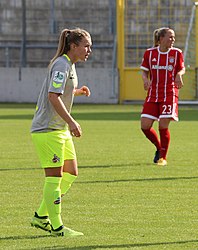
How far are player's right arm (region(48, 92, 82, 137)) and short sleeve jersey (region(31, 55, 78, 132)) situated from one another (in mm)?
45

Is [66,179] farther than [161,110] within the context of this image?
No

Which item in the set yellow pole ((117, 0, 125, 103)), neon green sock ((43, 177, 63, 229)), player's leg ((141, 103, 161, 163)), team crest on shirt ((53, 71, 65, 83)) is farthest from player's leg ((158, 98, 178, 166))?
yellow pole ((117, 0, 125, 103))

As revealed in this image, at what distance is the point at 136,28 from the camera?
3278 centimetres

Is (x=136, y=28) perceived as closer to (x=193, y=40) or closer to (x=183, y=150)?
(x=193, y=40)

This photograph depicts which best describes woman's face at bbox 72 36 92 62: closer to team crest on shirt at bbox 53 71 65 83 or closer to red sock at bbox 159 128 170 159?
team crest on shirt at bbox 53 71 65 83

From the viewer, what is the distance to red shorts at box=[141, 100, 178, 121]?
13469mm

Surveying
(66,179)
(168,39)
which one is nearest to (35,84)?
(168,39)

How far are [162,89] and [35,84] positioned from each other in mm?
20211

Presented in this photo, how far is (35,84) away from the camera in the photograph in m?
33.6

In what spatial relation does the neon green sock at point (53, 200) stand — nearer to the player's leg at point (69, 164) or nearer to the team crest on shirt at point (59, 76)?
the player's leg at point (69, 164)

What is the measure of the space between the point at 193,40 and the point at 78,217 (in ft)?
76.6

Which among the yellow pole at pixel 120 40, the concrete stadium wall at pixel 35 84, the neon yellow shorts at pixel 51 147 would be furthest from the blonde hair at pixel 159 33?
the concrete stadium wall at pixel 35 84

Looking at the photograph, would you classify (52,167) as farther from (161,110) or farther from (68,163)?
→ (161,110)

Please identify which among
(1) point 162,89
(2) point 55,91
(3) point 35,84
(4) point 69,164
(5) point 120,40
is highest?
(2) point 55,91
